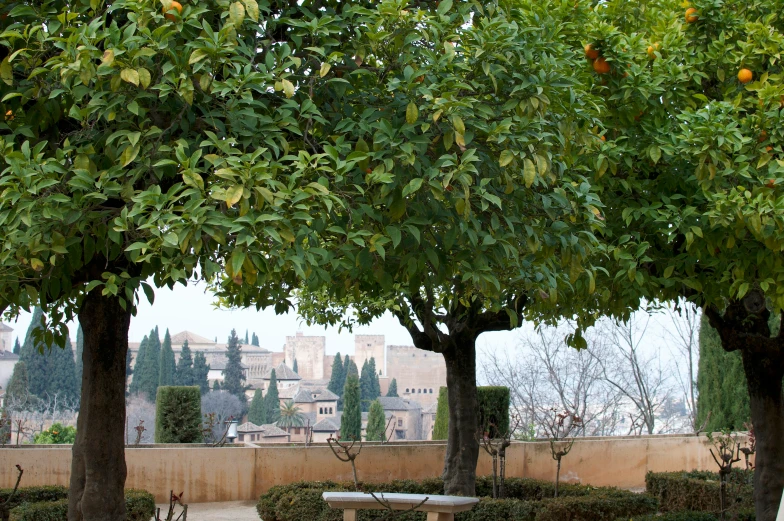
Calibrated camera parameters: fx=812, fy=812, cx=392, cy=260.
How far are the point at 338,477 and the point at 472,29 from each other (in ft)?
29.7

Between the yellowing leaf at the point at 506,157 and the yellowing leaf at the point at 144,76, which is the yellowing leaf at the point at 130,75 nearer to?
the yellowing leaf at the point at 144,76

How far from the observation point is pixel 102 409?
5062 millimetres

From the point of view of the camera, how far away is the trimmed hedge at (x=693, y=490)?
9.81 m

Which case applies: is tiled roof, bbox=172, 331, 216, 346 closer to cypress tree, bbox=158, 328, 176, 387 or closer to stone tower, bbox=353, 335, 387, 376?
stone tower, bbox=353, 335, 387, 376

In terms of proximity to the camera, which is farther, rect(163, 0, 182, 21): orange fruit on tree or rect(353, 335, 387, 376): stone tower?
rect(353, 335, 387, 376): stone tower

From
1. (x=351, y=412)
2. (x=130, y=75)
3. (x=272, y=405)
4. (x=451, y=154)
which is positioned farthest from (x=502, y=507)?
(x=272, y=405)

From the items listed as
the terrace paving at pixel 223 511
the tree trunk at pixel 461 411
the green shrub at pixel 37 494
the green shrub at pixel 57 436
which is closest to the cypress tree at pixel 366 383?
the green shrub at pixel 57 436

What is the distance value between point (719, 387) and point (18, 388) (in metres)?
25.6

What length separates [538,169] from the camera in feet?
12.3

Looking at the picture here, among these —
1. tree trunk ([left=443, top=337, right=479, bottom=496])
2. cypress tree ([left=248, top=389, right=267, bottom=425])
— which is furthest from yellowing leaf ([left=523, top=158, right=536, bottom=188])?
cypress tree ([left=248, top=389, right=267, bottom=425])

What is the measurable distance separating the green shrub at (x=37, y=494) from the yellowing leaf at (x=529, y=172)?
749 centimetres

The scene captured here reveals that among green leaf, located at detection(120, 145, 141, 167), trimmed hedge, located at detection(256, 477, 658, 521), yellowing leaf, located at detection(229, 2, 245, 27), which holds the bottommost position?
trimmed hedge, located at detection(256, 477, 658, 521)

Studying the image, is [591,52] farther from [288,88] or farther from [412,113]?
[288,88]

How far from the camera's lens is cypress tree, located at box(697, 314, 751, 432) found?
16.2m
